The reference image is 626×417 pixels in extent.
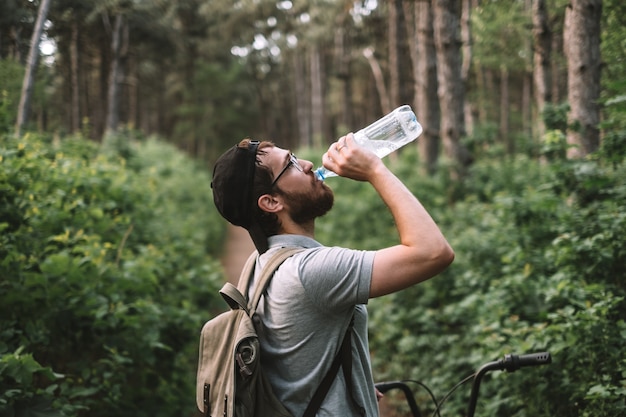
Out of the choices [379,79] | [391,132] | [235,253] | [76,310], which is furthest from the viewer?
[379,79]

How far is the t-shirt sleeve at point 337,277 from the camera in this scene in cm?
210

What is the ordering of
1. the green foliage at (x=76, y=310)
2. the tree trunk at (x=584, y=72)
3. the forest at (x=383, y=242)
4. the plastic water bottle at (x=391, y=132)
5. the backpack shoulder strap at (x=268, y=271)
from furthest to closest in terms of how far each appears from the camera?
1. the tree trunk at (x=584, y=72)
2. the forest at (x=383, y=242)
3. the green foliage at (x=76, y=310)
4. the plastic water bottle at (x=391, y=132)
5. the backpack shoulder strap at (x=268, y=271)

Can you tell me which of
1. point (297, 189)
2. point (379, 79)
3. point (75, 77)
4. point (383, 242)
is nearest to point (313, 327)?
point (297, 189)

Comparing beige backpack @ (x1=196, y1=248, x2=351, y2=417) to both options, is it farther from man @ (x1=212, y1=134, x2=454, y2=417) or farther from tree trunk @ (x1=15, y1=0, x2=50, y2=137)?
tree trunk @ (x1=15, y1=0, x2=50, y2=137)

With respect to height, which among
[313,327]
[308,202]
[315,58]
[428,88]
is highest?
[315,58]

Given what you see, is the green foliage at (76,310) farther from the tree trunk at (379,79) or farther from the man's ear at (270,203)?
the tree trunk at (379,79)

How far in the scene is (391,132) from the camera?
3496mm

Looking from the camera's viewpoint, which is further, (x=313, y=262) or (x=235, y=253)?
(x=235, y=253)

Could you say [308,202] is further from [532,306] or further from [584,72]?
[584,72]

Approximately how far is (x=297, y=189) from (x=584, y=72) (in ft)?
16.3

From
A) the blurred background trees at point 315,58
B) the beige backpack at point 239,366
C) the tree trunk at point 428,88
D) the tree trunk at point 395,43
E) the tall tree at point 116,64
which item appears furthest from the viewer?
the tree trunk at point 395,43

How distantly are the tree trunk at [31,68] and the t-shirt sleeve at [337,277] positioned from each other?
605 cm

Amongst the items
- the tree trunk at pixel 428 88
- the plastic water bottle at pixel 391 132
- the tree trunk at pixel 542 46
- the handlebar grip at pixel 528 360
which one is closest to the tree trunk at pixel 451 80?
the tree trunk at pixel 428 88

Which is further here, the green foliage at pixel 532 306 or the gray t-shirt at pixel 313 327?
the green foliage at pixel 532 306
